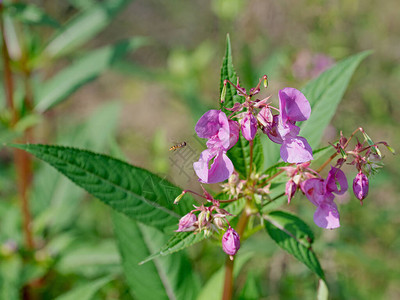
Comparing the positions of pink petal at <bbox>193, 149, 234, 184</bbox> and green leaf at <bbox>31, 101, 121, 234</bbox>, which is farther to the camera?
green leaf at <bbox>31, 101, 121, 234</bbox>

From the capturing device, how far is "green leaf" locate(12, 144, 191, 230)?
134cm

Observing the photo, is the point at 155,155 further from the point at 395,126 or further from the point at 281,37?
the point at 281,37

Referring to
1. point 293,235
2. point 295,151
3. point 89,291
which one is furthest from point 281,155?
point 89,291

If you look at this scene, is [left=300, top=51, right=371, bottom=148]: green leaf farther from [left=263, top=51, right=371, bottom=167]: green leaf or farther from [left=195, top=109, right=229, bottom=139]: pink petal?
[left=195, top=109, right=229, bottom=139]: pink petal

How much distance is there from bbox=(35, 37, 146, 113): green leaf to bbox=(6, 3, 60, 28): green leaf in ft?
1.18

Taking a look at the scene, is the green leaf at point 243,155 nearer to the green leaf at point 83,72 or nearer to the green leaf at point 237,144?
the green leaf at point 237,144

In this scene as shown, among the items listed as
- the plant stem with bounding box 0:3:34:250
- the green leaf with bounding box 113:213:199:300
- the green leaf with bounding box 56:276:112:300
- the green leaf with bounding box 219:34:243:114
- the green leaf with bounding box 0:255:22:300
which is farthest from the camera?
the plant stem with bounding box 0:3:34:250

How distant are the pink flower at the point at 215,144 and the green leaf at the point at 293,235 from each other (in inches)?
12.8

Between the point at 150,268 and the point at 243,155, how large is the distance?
0.78 m

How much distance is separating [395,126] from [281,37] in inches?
72.3

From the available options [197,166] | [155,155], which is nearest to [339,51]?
[155,155]

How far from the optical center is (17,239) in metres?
2.65

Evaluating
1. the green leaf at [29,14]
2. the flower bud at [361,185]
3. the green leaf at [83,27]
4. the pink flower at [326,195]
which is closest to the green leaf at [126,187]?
the pink flower at [326,195]

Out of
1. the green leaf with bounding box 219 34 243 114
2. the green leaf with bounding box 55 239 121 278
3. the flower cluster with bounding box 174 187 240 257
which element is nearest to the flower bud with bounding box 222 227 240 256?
the flower cluster with bounding box 174 187 240 257
